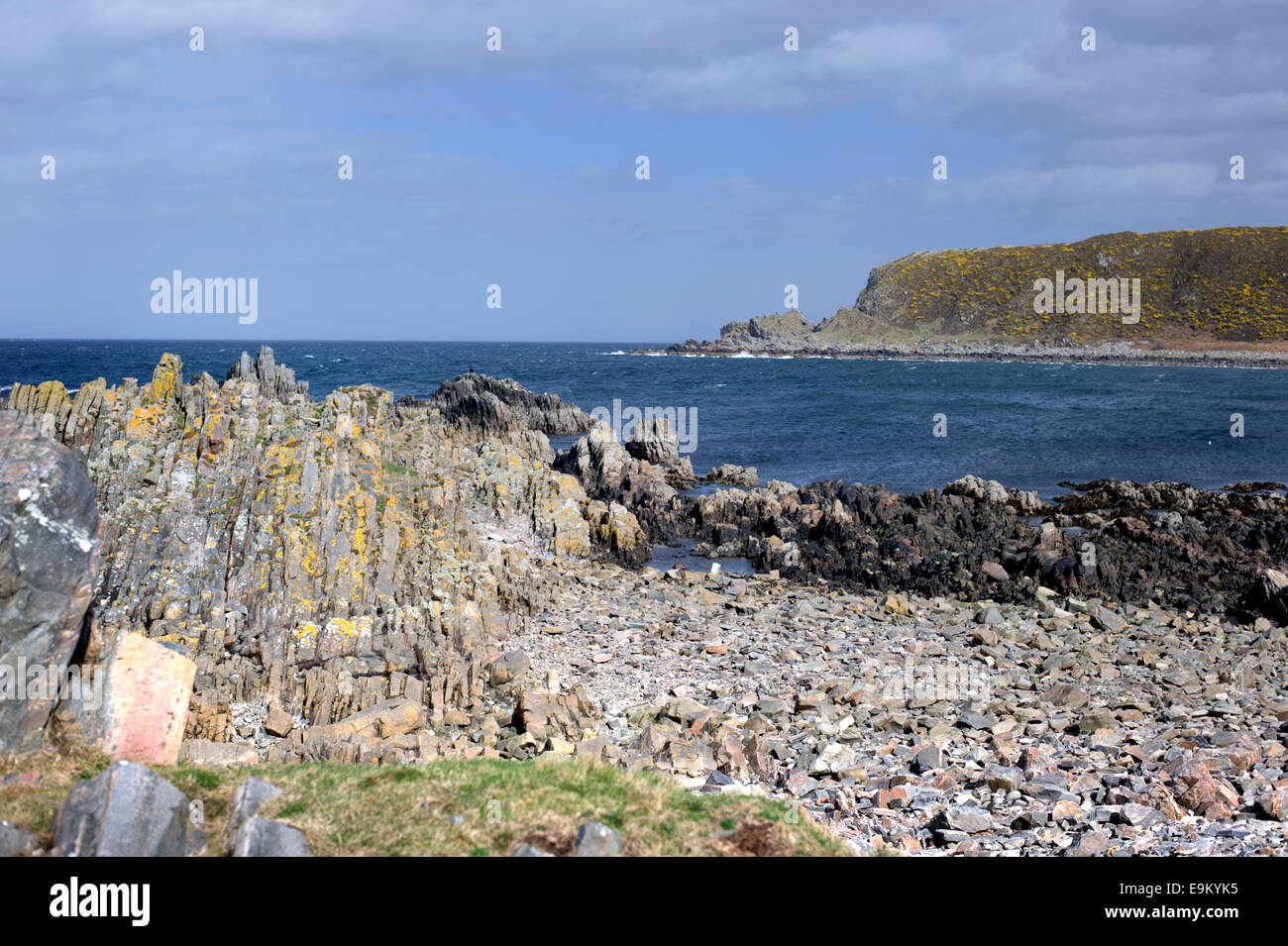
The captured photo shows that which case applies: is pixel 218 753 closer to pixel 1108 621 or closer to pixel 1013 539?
pixel 1108 621

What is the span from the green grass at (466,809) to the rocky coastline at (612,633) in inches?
24.0

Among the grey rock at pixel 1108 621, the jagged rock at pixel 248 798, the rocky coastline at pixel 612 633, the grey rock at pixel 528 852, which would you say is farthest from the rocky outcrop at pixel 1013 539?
the jagged rock at pixel 248 798

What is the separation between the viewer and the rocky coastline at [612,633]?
9977mm

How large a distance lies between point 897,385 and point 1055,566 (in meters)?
75.9

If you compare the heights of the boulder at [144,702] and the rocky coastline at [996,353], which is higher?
the rocky coastline at [996,353]

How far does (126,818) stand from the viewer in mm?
6730

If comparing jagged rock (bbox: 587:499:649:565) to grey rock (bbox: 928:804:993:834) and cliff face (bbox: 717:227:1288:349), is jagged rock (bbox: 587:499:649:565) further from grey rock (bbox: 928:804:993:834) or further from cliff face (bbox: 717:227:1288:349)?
cliff face (bbox: 717:227:1288:349)

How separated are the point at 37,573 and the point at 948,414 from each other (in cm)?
6370

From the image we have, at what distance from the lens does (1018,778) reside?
456 inches

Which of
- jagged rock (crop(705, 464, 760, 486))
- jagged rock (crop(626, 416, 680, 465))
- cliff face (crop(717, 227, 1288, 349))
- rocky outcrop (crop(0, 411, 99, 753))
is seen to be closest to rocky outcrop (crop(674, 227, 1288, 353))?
cliff face (crop(717, 227, 1288, 349))

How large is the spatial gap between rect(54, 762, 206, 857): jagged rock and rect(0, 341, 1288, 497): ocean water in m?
33.8

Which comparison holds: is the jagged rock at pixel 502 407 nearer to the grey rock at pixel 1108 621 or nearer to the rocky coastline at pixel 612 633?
the rocky coastline at pixel 612 633

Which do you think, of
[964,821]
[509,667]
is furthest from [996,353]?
[964,821]
